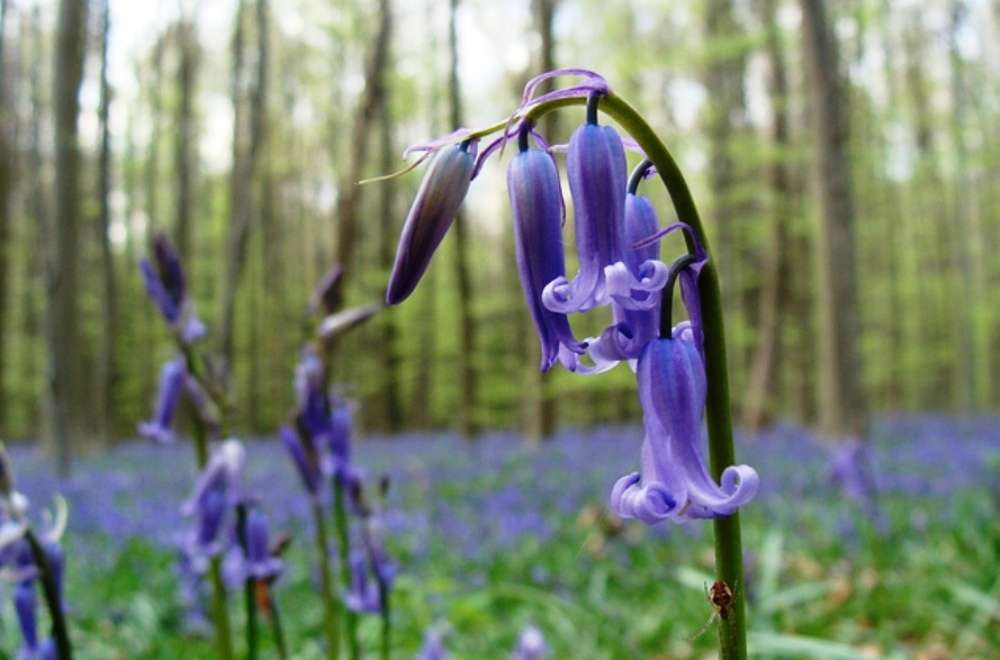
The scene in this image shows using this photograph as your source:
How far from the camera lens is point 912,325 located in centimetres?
3256

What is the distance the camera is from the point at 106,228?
14.1 metres

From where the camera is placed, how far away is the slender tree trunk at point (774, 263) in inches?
491

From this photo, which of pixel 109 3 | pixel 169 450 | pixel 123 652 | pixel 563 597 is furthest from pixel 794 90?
pixel 123 652

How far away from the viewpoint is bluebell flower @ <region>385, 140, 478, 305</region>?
854 millimetres

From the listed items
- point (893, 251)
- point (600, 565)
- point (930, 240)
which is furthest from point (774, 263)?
point (930, 240)

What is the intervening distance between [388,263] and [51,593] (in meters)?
17.2

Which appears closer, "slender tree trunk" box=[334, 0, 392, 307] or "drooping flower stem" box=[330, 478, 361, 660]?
"drooping flower stem" box=[330, 478, 361, 660]

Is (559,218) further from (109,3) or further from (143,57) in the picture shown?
(143,57)

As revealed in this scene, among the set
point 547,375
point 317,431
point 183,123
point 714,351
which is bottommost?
point 547,375

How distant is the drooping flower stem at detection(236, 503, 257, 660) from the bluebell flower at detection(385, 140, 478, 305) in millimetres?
932

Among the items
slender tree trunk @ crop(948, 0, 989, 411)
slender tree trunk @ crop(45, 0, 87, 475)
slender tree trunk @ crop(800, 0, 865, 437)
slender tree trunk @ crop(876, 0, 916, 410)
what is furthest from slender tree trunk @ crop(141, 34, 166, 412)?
slender tree trunk @ crop(876, 0, 916, 410)

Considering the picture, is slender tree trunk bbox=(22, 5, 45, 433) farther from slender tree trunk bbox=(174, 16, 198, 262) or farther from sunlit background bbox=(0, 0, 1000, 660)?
slender tree trunk bbox=(174, 16, 198, 262)

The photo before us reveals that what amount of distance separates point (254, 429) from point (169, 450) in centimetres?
765

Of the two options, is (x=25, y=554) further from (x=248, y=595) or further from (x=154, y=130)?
(x=154, y=130)
